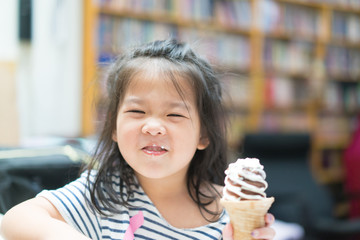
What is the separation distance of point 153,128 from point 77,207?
10.0 inches

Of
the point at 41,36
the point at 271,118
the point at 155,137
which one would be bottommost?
the point at 271,118

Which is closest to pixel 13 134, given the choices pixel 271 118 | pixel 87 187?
pixel 87 187

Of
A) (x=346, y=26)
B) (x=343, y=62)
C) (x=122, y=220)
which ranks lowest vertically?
(x=122, y=220)

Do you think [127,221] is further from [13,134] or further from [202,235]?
[13,134]

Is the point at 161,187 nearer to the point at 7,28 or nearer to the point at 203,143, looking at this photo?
the point at 203,143

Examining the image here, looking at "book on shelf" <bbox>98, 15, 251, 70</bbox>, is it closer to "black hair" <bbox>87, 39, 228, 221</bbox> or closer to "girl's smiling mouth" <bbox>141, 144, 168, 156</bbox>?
"black hair" <bbox>87, 39, 228, 221</bbox>

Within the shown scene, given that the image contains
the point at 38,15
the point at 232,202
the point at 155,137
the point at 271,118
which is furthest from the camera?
the point at 271,118

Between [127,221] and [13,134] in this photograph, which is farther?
[13,134]

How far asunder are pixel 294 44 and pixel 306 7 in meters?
0.40

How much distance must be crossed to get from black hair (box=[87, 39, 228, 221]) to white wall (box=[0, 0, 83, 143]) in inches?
61.3

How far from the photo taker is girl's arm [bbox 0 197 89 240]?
69 cm

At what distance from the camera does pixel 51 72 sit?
2521 mm

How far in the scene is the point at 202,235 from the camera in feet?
2.98

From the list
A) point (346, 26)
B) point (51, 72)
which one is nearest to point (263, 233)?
point (51, 72)
